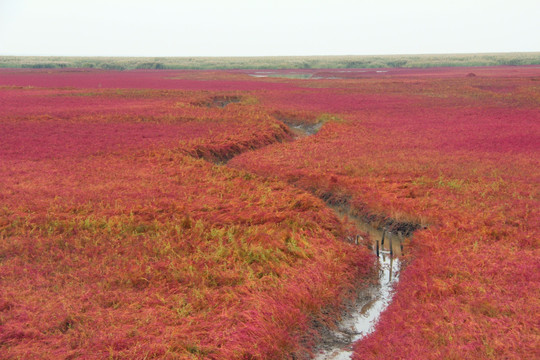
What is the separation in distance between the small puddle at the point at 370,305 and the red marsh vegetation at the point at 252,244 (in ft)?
0.86

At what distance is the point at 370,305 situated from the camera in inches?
362

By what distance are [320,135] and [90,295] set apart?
19.0 m

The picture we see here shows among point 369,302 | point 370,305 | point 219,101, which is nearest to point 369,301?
point 369,302

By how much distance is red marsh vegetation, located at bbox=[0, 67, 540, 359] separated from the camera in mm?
6980

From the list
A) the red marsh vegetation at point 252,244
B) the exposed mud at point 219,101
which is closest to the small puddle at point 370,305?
the red marsh vegetation at point 252,244

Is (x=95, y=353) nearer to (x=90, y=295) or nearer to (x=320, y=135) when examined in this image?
(x=90, y=295)

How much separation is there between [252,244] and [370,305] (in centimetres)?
278

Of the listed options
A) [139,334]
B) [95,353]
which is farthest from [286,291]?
[95,353]

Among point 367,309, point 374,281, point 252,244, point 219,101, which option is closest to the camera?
point 367,309

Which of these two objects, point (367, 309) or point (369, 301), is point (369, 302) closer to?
point (369, 301)

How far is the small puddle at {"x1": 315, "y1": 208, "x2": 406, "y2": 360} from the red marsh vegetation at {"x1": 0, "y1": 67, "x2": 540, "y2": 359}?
26 centimetres

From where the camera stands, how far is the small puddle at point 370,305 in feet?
25.2

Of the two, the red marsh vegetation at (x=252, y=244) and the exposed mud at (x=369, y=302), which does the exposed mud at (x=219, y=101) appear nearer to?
the red marsh vegetation at (x=252, y=244)

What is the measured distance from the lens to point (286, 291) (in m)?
8.41
